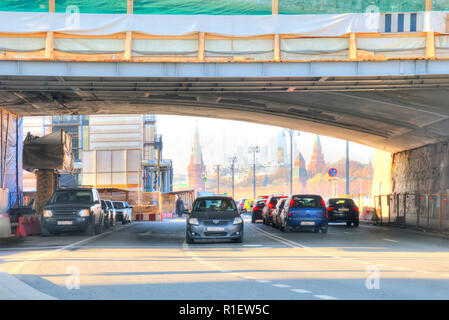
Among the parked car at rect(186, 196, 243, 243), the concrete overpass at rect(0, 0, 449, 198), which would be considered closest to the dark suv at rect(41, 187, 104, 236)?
the concrete overpass at rect(0, 0, 449, 198)

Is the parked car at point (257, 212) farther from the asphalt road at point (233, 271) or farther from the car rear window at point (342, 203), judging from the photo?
the asphalt road at point (233, 271)

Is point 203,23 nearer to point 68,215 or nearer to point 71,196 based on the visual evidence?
point 71,196

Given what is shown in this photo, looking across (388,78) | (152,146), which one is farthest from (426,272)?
(152,146)

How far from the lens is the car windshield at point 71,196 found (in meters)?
24.8

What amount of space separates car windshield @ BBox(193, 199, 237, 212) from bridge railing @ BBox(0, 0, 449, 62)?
18.9 feet

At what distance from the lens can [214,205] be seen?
20.9 m

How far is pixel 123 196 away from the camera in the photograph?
6059 cm

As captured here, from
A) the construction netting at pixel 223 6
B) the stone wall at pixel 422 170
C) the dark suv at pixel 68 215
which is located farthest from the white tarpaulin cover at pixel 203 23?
the stone wall at pixel 422 170

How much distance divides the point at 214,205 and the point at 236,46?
6.68 meters

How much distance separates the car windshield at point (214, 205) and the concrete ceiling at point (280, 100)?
5.82 m

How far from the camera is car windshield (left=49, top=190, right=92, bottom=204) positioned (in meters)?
24.8

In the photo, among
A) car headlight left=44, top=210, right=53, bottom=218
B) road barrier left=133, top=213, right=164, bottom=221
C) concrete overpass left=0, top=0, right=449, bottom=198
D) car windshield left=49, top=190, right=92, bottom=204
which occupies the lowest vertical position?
road barrier left=133, top=213, right=164, bottom=221

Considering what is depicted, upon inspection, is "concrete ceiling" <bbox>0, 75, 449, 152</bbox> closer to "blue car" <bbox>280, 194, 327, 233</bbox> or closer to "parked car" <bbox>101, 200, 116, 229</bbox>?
"blue car" <bbox>280, 194, 327, 233</bbox>
